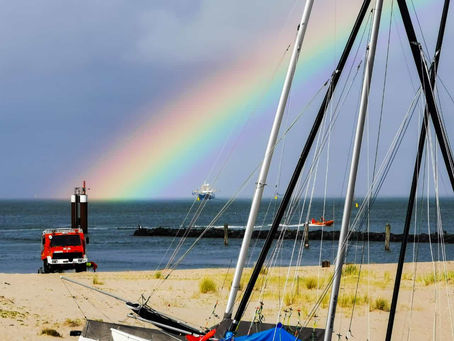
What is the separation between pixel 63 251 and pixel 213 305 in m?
16.0

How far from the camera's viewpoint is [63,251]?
37469 millimetres

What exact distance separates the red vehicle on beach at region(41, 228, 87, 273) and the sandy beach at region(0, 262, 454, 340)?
5.81 metres

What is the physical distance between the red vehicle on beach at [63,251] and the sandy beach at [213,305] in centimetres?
581

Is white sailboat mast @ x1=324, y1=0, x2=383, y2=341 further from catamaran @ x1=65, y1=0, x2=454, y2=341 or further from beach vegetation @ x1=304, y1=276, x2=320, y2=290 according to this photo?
beach vegetation @ x1=304, y1=276, x2=320, y2=290

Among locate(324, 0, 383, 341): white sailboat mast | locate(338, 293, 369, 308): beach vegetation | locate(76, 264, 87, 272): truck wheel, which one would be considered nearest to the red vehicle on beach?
locate(76, 264, 87, 272): truck wheel

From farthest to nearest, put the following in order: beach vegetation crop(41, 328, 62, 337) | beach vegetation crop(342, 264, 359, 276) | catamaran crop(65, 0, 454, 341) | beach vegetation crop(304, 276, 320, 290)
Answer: beach vegetation crop(342, 264, 359, 276), beach vegetation crop(304, 276, 320, 290), beach vegetation crop(41, 328, 62, 337), catamaran crop(65, 0, 454, 341)

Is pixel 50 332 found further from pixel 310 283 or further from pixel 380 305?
pixel 310 283

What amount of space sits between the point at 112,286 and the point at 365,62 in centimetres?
1805

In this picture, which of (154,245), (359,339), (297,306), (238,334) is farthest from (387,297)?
(154,245)

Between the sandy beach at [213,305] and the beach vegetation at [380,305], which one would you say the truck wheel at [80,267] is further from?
the beach vegetation at [380,305]

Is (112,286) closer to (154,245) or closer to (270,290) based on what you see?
(270,290)

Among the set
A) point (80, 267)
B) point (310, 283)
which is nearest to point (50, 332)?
point (310, 283)

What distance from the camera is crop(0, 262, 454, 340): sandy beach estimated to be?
61.7ft

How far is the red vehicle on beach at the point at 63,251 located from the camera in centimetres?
3712
